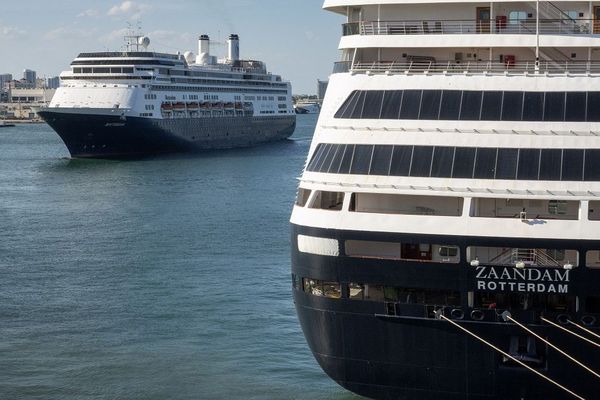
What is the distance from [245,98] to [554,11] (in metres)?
103

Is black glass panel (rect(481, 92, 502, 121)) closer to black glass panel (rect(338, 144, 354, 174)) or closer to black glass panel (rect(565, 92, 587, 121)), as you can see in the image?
black glass panel (rect(565, 92, 587, 121))

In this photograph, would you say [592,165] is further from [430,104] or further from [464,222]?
[430,104]

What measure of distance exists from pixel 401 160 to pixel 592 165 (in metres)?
3.24

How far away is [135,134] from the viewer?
326ft

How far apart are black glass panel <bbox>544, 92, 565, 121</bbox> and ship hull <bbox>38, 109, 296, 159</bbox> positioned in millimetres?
78296

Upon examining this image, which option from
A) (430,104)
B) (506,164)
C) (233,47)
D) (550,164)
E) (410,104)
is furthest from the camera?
(233,47)

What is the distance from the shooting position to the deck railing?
21016mm

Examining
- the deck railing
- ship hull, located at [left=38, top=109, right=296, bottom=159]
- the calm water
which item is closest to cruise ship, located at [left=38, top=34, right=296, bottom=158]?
ship hull, located at [left=38, top=109, right=296, bottom=159]

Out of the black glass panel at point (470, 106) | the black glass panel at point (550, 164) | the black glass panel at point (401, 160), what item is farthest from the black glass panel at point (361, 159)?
the black glass panel at point (550, 164)

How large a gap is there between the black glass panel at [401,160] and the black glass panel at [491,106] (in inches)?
56.7

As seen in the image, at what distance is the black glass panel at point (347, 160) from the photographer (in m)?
20.2

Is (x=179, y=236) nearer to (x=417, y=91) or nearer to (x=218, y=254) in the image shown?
(x=218, y=254)

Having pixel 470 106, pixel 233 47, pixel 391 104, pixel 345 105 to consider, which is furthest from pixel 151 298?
pixel 233 47

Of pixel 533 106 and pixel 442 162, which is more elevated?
pixel 533 106
